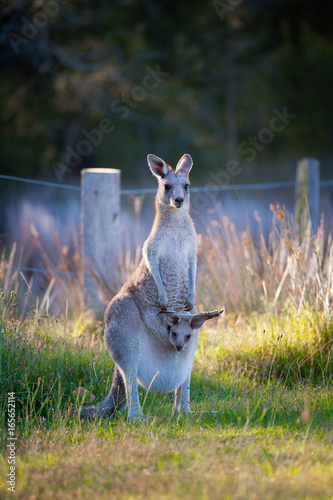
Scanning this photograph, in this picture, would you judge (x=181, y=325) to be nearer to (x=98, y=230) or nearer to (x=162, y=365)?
(x=162, y=365)

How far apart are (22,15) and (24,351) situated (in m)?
12.4

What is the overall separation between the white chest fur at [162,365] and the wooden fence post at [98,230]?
1.85 meters

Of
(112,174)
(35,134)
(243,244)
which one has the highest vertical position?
(35,134)

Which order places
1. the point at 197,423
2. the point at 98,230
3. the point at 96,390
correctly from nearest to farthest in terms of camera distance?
1. the point at 197,423
2. the point at 96,390
3. the point at 98,230

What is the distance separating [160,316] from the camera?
382 centimetres

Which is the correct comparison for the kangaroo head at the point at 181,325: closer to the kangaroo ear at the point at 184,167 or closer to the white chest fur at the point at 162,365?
the white chest fur at the point at 162,365

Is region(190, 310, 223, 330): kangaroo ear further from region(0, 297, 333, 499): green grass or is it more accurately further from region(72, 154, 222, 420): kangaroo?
region(0, 297, 333, 499): green grass

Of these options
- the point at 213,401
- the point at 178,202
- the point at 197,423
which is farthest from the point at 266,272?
the point at 197,423

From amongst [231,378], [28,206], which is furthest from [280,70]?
[231,378]

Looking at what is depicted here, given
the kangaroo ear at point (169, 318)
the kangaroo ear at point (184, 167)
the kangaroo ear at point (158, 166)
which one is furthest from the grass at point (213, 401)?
the kangaroo ear at point (158, 166)

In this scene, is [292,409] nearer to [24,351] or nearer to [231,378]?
[231,378]

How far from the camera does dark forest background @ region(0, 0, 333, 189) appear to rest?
53.0 ft

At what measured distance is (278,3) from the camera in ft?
72.2

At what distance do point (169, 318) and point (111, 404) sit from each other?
685 mm
